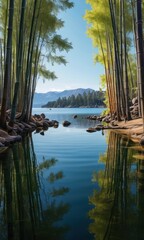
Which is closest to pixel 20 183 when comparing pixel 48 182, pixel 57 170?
pixel 48 182

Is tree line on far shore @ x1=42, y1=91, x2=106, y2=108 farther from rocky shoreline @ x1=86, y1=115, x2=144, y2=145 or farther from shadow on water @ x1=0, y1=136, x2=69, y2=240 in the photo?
shadow on water @ x1=0, y1=136, x2=69, y2=240

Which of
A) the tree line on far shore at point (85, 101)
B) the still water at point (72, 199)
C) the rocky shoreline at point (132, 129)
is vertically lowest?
the still water at point (72, 199)

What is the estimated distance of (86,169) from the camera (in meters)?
4.73

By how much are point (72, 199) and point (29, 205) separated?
0.50 metres

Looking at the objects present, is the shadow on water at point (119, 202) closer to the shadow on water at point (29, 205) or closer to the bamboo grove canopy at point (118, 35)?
the shadow on water at point (29, 205)

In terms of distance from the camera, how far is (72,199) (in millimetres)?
3174

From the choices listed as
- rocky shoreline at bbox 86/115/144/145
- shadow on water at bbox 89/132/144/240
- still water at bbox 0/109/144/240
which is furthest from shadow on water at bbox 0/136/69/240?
rocky shoreline at bbox 86/115/144/145

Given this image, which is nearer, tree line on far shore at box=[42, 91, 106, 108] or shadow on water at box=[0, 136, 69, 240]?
shadow on water at box=[0, 136, 69, 240]

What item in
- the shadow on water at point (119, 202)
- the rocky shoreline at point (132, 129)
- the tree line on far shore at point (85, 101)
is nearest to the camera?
the shadow on water at point (119, 202)

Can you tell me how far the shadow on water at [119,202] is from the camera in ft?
7.61

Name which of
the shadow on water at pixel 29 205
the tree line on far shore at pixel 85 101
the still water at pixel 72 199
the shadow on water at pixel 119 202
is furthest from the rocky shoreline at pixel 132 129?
the tree line on far shore at pixel 85 101

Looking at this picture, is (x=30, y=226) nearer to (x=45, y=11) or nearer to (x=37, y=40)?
(x=45, y=11)

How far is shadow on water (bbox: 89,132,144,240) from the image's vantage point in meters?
2.32

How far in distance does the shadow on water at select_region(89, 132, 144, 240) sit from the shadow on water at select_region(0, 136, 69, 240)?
0.35 m
